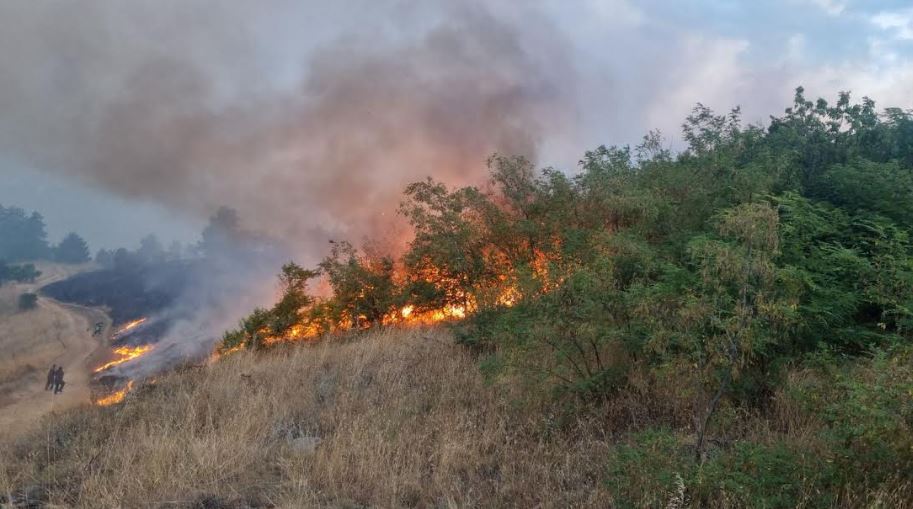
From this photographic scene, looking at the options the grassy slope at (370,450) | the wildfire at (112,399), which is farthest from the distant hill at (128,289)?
the grassy slope at (370,450)

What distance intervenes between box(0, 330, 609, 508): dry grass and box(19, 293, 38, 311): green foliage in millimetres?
50265

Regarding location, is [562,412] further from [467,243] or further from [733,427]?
[467,243]

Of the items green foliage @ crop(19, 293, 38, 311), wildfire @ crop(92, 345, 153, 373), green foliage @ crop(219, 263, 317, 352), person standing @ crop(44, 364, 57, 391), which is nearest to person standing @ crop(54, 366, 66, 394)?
person standing @ crop(44, 364, 57, 391)

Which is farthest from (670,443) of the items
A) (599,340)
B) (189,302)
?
(189,302)

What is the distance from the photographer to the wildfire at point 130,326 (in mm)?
48750

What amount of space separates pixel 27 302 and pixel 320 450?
57130mm

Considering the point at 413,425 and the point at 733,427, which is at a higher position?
the point at 413,425

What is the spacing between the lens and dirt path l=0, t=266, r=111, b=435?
25.2 m

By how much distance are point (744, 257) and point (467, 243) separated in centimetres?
755

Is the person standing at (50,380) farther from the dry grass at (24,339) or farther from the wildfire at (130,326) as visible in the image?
the wildfire at (130,326)

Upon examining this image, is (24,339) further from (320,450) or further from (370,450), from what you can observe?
(370,450)

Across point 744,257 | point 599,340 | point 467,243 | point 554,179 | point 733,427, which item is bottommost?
point 733,427

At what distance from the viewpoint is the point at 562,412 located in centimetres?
630

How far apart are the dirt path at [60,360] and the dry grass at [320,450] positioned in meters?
14.0
